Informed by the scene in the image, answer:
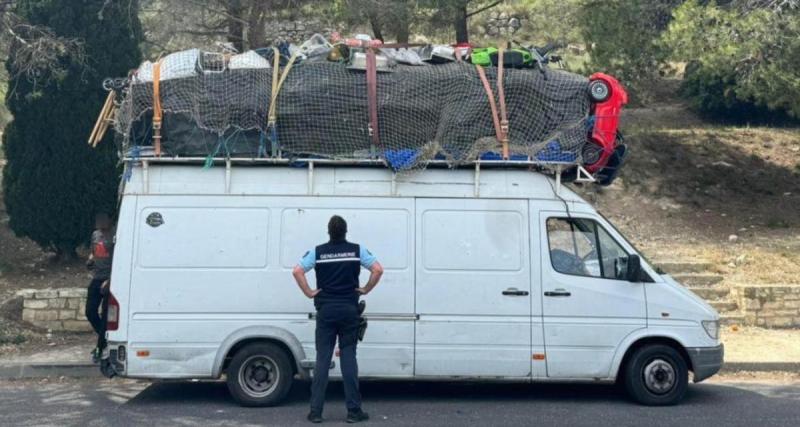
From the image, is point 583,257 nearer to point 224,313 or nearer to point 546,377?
point 546,377

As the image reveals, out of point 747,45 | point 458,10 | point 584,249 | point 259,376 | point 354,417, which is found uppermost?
point 458,10

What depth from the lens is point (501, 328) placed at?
8.69 metres

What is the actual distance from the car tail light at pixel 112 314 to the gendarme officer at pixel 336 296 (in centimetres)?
166

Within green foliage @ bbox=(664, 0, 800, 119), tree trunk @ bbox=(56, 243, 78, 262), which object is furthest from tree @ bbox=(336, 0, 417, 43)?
tree trunk @ bbox=(56, 243, 78, 262)

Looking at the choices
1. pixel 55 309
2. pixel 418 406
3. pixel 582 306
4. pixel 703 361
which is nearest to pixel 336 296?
pixel 418 406

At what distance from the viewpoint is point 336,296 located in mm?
8086

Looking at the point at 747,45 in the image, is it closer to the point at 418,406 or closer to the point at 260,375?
the point at 418,406

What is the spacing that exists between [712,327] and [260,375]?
403 cm

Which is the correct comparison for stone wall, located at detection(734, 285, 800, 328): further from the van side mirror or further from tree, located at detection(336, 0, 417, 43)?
tree, located at detection(336, 0, 417, 43)

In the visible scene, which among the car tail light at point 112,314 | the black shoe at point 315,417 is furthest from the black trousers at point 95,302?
the black shoe at point 315,417

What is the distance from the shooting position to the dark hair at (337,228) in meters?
8.05

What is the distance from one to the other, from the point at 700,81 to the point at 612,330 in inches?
567

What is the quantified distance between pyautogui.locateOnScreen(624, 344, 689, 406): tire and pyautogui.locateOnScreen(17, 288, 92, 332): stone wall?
6.63 meters

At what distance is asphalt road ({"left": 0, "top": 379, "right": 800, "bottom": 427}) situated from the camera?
8367 mm
